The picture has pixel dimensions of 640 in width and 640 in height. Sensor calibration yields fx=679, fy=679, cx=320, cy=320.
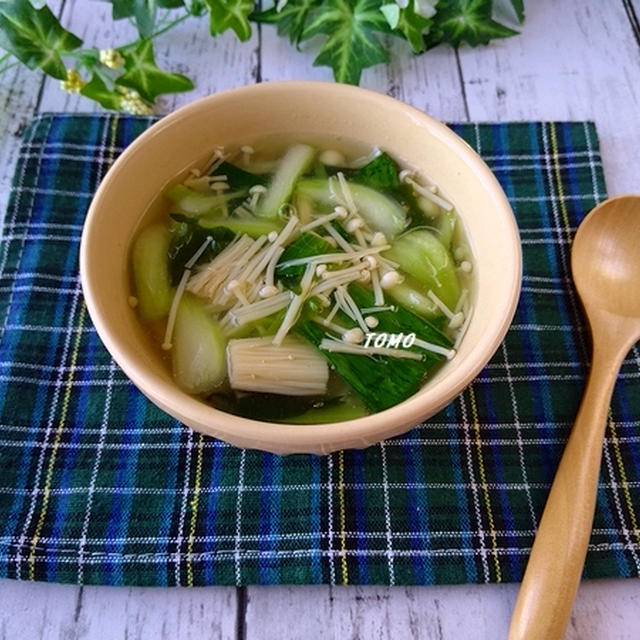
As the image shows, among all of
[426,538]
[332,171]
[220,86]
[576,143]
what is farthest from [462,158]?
[220,86]

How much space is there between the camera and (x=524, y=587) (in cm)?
83

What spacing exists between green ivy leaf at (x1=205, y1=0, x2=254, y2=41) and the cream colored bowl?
43 cm

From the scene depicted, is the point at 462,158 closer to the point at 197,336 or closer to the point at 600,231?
the point at 600,231

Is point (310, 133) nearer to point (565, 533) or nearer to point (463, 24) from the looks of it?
point (463, 24)

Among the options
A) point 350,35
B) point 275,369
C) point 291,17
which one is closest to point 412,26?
Answer: point 350,35

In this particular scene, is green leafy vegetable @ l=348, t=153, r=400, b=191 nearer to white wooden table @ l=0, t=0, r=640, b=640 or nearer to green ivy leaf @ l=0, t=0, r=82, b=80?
white wooden table @ l=0, t=0, r=640, b=640

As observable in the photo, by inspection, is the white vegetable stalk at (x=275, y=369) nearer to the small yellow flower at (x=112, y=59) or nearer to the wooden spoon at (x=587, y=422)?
the wooden spoon at (x=587, y=422)

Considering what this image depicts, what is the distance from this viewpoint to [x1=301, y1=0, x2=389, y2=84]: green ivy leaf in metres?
1.36

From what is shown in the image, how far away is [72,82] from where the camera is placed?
132cm

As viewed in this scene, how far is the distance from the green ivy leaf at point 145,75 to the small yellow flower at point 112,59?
0.01 metres

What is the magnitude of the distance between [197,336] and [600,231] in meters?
0.67

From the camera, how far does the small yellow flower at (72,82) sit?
52.0 inches

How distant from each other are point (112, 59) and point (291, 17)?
1.23 ft

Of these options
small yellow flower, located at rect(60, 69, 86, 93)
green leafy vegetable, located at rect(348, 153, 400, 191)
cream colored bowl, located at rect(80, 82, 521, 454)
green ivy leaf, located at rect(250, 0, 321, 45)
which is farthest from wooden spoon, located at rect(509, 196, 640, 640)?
small yellow flower, located at rect(60, 69, 86, 93)
